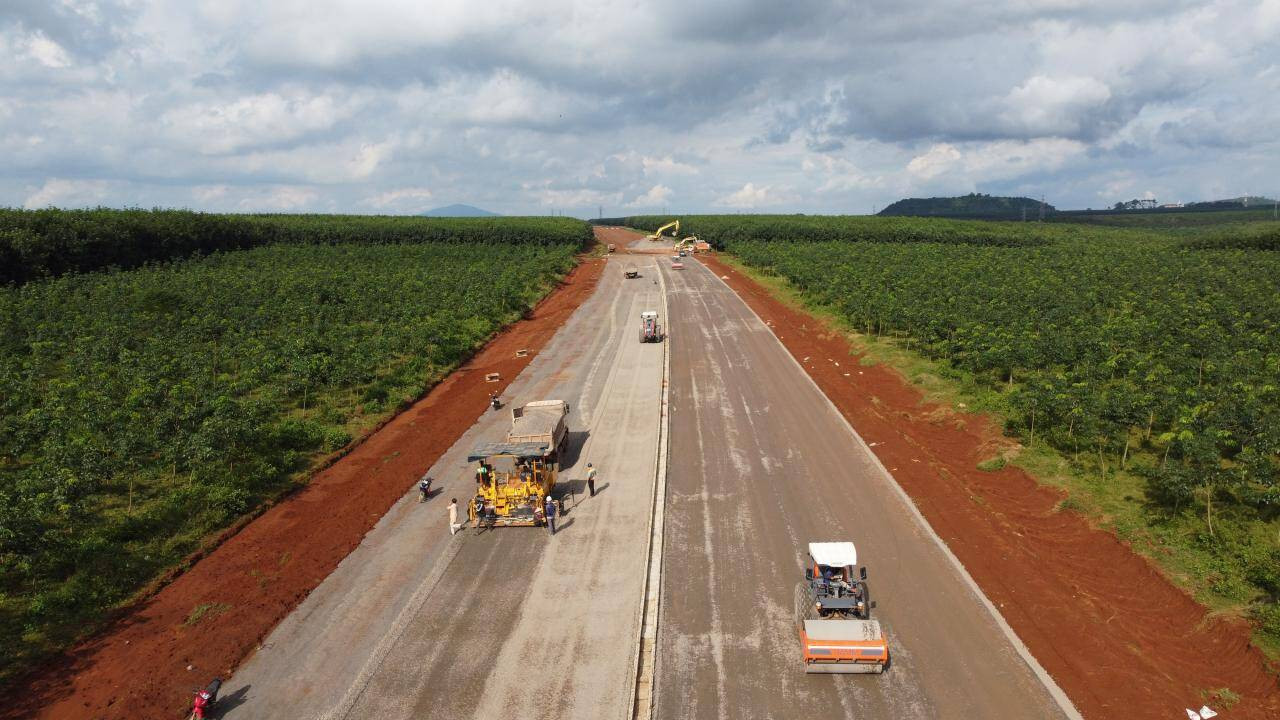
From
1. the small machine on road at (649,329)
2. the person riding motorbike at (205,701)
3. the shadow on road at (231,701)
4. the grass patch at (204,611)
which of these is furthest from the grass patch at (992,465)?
the grass patch at (204,611)

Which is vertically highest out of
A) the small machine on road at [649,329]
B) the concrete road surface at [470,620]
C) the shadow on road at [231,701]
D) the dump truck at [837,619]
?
the small machine on road at [649,329]

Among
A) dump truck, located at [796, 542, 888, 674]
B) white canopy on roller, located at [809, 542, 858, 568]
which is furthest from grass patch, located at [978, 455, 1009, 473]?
white canopy on roller, located at [809, 542, 858, 568]

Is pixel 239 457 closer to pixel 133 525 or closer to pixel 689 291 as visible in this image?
pixel 133 525

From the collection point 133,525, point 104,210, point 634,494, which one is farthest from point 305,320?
point 104,210

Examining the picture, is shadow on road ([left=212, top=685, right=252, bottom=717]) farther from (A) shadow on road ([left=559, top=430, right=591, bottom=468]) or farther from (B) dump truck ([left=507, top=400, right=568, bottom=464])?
(A) shadow on road ([left=559, top=430, right=591, bottom=468])

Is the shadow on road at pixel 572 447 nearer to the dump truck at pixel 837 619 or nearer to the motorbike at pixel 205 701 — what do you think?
the dump truck at pixel 837 619

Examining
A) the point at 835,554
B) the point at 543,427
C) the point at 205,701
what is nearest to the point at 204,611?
the point at 205,701
